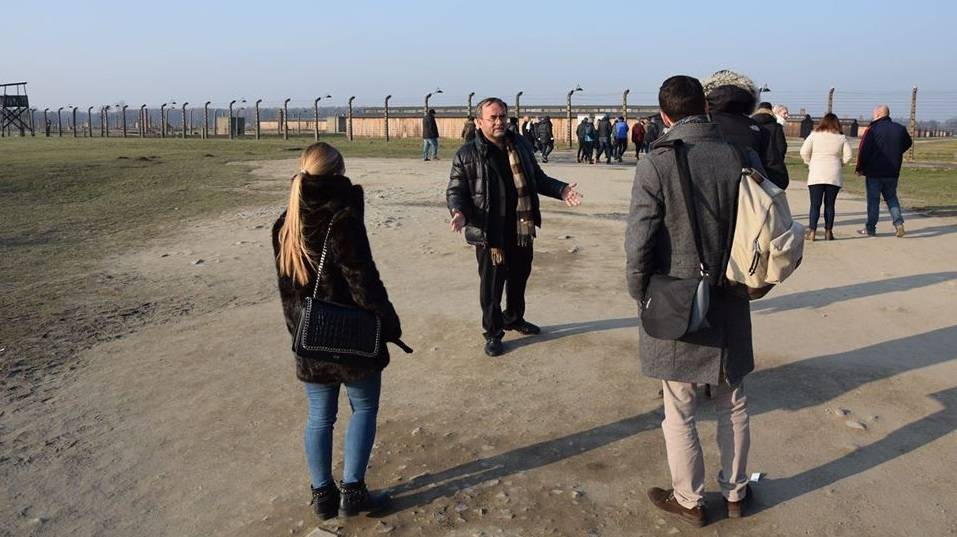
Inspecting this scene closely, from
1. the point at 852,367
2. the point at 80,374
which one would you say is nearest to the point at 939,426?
the point at 852,367

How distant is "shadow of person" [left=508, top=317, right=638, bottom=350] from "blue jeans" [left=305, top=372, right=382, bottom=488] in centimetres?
243

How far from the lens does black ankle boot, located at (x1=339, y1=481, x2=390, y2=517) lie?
367cm

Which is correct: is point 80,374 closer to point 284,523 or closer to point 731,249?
point 284,523

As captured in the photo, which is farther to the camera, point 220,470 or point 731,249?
point 220,470

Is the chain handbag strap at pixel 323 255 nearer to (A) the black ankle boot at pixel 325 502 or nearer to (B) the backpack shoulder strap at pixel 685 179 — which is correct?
(A) the black ankle boot at pixel 325 502

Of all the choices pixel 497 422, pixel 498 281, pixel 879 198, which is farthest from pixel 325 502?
pixel 879 198

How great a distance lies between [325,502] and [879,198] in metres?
8.96

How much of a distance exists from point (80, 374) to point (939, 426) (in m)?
5.31

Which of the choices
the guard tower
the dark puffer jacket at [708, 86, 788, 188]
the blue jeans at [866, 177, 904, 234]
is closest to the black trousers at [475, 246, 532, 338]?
the dark puffer jacket at [708, 86, 788, 188]

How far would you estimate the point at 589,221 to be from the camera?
12.1 metres

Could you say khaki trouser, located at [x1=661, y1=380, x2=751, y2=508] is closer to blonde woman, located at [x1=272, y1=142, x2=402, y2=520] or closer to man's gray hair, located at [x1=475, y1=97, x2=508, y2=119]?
blonde woman, located at [x1=272, y1=142, x2=402, y2=520]

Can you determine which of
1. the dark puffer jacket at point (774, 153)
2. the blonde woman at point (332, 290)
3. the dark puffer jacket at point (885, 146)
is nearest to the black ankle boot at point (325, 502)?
the blonde woman at point (332, 290)

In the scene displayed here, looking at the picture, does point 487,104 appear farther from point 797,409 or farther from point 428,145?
point 428,145

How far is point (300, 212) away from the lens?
347cm
